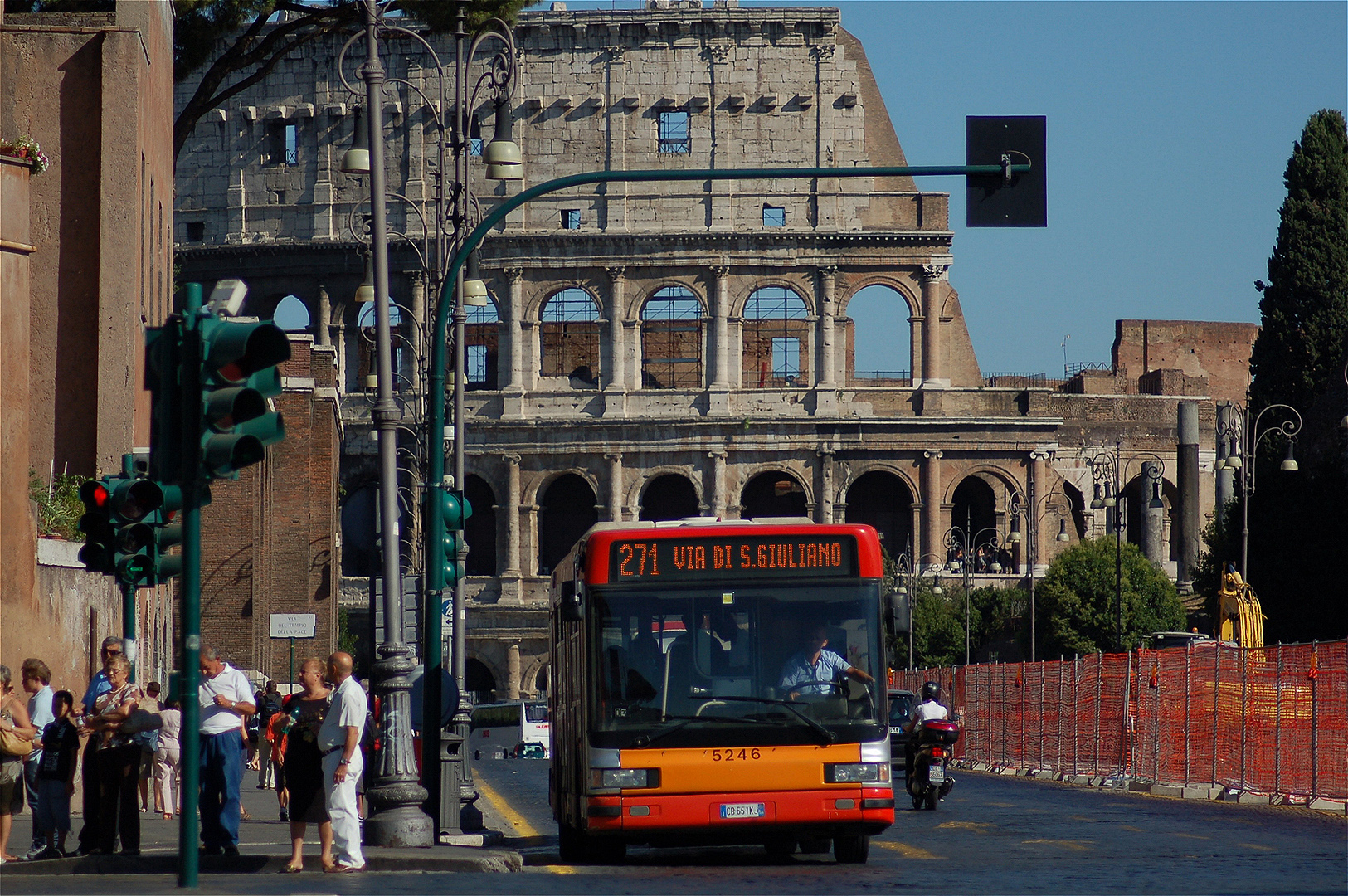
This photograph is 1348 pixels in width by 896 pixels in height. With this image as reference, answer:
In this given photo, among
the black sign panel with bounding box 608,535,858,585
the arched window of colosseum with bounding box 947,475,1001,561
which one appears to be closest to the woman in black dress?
the black sign panel with bounding box 608,535,858,585

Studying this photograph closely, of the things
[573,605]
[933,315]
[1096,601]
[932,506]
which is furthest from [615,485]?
[573,605]

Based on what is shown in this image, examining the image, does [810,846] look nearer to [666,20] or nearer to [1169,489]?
[666,20]

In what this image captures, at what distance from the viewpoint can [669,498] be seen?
222 feet

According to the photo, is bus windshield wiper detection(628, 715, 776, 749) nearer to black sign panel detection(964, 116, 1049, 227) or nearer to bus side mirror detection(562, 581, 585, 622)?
bus side mirror detection(562, 581, 585, 622)

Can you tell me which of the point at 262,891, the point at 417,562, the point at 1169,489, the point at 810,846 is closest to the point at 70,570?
the point at 810,846

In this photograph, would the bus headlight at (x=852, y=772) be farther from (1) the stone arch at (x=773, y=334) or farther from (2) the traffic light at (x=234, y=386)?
(1) the stone arch at (x=773, y=334)

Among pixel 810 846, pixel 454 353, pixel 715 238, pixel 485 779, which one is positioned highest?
pixel 715 238

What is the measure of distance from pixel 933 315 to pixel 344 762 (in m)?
55.1

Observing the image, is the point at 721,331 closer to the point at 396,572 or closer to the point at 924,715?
the point at 924,715

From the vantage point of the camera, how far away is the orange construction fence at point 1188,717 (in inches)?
728

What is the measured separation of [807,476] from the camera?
65.4m

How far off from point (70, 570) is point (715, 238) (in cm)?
4702

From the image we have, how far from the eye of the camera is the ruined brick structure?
6506 centimetres

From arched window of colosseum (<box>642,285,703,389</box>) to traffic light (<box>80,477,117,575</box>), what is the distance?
171ft
